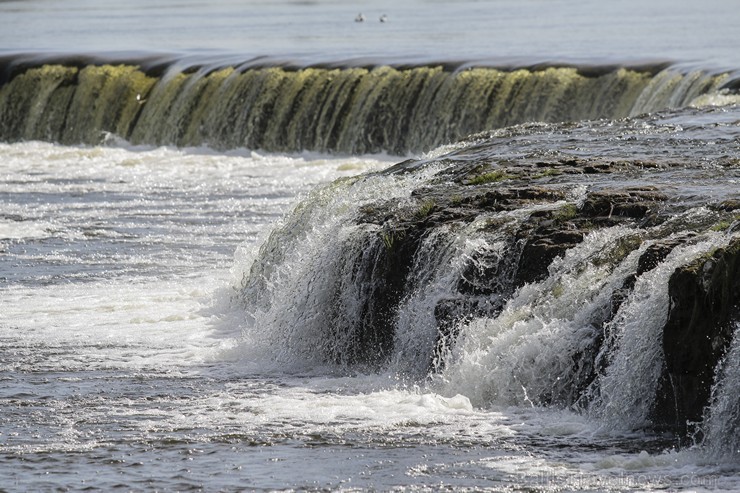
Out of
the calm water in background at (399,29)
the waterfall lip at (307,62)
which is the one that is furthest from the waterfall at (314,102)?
the calm water in background at (399,29)

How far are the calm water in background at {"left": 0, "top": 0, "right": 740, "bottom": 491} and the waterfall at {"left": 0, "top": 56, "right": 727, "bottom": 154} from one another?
0.72 m

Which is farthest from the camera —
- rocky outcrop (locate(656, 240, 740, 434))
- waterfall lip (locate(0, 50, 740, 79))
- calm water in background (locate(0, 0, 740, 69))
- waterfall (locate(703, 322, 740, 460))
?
calm water in background (locate(0, 0, 740, 69))

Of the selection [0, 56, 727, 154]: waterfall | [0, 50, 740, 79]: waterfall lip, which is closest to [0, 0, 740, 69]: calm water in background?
[0, 50, 740, 79]: waterfall lip

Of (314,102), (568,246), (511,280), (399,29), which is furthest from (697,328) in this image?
(399,29)

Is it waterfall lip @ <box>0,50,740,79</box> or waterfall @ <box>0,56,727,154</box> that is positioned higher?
waterfall lip @ <box>0,50,740,79</box>

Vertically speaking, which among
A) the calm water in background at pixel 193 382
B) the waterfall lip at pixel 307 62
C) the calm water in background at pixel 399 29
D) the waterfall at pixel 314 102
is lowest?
the calm water in background at pixel 193 382

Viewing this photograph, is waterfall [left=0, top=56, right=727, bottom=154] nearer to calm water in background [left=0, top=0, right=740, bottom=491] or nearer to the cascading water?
calm water in background [left=0, top=0, right=740, bottom=491]

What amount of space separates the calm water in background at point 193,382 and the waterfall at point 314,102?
2.37 feet

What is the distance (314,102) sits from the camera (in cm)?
2834

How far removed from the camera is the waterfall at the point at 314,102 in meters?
25.8

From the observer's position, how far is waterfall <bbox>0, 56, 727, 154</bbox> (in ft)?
84.7

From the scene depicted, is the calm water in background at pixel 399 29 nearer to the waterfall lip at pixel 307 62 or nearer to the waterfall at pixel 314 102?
the waterfall lip at pixel 307 62

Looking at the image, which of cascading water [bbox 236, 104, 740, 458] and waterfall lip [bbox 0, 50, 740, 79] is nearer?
cascading water [bbox 236, 104, 740, 458]

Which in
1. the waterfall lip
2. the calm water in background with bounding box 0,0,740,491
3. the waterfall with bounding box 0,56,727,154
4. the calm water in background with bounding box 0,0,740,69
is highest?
the calm water in background with bounding box 0,0,740,69
